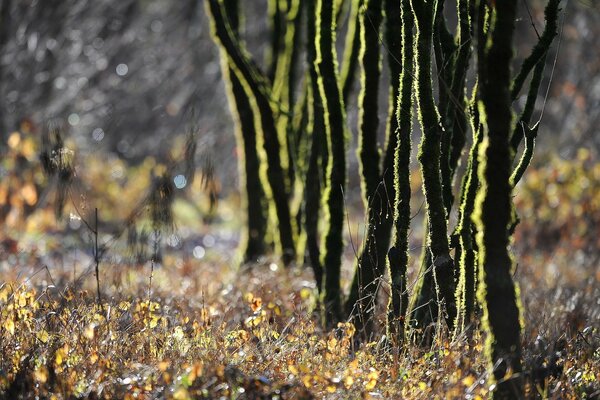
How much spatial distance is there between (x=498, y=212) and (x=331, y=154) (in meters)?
2.47

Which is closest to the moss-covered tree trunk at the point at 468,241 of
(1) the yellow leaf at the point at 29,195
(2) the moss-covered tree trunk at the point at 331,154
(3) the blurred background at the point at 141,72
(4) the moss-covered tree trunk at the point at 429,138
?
(4) the moss-covered tree trunk at the point at 429,138

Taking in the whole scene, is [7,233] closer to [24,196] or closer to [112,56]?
[24,196]

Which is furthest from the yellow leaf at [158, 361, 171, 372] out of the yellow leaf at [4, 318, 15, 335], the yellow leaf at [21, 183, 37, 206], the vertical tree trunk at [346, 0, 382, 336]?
the yellow leaf at [21, 183, 37, 206]

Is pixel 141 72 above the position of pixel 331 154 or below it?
above

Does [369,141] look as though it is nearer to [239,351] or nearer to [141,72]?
[239,351]

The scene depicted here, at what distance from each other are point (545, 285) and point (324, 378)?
14.2ft

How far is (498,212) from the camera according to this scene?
3998mm

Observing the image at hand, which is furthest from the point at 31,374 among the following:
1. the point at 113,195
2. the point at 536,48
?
the point at 113,195

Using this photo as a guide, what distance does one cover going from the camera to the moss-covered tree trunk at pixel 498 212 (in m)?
3.92

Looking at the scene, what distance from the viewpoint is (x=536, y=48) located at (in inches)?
203

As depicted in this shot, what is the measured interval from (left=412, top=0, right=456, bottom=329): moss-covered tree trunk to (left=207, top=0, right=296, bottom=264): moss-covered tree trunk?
2.68m

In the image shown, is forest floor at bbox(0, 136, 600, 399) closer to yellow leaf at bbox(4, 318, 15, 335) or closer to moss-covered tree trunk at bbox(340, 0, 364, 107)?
yellow leaf at bbox(4, 318, 15, 335)

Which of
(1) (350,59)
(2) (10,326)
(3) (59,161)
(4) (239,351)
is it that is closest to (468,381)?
(4) (239,351)

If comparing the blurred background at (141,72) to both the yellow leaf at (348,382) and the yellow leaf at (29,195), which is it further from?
the yellow leaf at (348,382)
